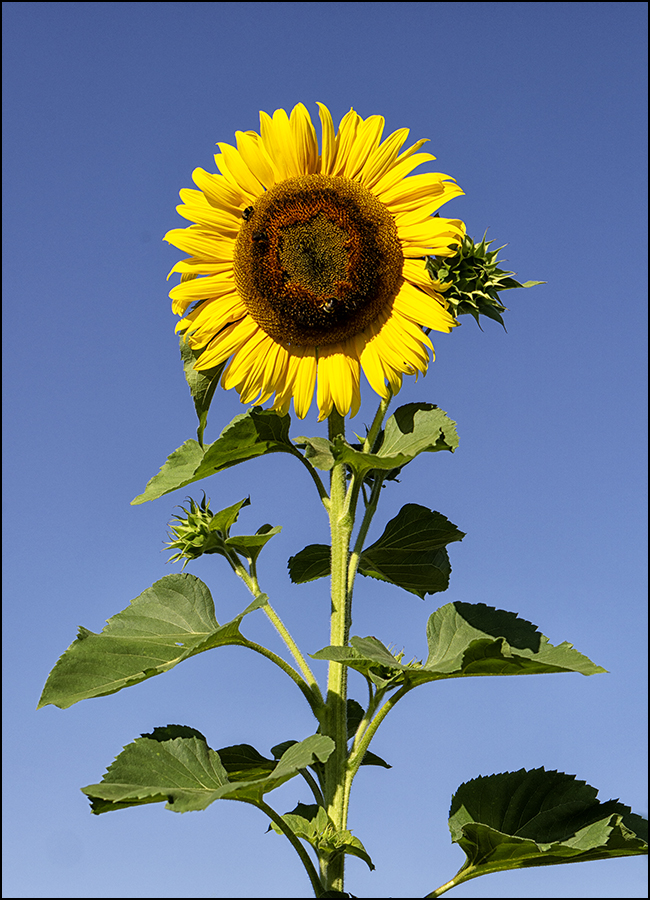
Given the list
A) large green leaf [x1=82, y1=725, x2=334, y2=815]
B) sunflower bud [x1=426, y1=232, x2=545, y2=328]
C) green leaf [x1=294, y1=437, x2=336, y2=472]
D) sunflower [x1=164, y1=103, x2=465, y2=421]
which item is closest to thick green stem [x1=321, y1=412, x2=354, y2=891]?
green leaf [x1=294, y1=437, x2=336, y2=472]

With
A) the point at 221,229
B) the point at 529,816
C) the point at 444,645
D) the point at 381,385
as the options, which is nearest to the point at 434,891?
the point at 529,816

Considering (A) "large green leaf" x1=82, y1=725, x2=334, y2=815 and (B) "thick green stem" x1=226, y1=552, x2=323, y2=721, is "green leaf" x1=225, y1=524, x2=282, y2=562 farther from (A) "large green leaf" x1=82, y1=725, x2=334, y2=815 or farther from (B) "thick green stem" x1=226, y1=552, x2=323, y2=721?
(A) "large green leaf" x1=82, y1=725, x2=334, y2=815

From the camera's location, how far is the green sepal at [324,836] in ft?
11.2

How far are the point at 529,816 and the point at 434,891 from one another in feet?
1.71

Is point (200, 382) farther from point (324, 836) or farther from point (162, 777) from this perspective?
point (324, 836)

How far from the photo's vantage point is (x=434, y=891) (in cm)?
370

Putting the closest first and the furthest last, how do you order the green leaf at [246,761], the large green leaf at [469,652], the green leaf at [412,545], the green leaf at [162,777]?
the green leaf at [162,777] → the large green leaf at [469,652] → the green leaf at [246,761] → the green leaf at [412,545]

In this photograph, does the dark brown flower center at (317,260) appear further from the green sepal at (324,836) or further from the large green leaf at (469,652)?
the green sepal at (324,836)

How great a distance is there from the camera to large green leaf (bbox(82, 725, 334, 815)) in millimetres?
3119

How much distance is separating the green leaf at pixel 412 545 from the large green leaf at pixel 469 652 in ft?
1.39

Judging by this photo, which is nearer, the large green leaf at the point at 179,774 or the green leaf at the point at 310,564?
the large green leaf at the point at 179,774

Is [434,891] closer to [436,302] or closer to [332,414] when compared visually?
[332,414]

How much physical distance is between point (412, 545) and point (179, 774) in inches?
57.6

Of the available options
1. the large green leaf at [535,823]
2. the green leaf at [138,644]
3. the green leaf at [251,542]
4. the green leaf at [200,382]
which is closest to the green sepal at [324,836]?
the large green leaf at [535,823]
